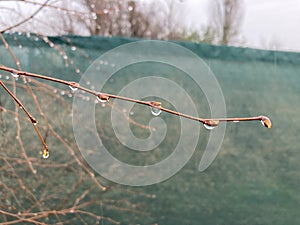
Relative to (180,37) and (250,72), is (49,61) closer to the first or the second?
(250,72)

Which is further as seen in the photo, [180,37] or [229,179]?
[180,37]

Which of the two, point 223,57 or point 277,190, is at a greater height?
point 223,57

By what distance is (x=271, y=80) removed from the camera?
230 centimetres

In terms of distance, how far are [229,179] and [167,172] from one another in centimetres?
31

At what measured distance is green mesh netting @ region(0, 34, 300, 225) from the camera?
2.18 m

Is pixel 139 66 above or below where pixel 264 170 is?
above

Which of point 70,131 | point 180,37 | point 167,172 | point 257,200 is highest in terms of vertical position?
point 70,131

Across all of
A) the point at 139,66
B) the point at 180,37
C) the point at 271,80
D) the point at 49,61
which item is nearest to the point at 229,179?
the point at 271,80

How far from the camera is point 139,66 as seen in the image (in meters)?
2.24

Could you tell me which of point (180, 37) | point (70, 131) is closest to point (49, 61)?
point (70, 131)

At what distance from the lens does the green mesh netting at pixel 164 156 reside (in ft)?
7.15

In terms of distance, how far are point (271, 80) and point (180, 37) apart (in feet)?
18.0

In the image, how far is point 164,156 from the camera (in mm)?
2203

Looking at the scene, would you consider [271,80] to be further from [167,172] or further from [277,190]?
[167,172]
